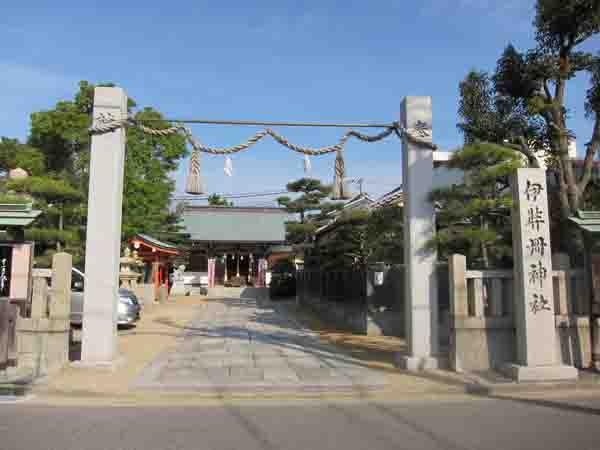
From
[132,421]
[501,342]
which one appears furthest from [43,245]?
[501,342]

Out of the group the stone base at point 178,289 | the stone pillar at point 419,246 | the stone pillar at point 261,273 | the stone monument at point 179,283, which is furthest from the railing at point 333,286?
the stone monument at point 179,283

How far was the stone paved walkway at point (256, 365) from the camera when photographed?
298 inches

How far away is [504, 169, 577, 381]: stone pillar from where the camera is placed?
7688mm

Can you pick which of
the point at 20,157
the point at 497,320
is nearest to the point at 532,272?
the point at 497,320

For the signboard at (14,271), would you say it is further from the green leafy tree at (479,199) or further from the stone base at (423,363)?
the green leafy tree at (479,199)

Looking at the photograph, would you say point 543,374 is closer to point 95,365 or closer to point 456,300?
point 456,300

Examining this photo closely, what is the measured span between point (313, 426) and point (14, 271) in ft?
20.0

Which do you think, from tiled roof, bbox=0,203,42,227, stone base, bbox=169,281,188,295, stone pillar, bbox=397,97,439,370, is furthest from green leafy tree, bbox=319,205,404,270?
stone base, bbox=169,281,188,295

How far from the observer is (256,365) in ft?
30.3

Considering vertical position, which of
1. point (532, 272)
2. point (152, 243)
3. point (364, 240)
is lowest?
point (532, 272)

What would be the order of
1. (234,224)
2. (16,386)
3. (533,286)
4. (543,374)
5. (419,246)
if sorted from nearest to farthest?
(16,386) < (543,374) < (533,286) < (419,246) < (234,224)

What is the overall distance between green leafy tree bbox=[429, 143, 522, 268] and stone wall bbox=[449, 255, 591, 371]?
72 centimetres

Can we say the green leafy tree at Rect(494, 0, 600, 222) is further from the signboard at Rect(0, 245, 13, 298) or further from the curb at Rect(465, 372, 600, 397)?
the signboard at Rect(0, 245, 13, 298)

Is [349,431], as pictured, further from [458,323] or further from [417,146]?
[417,146]
